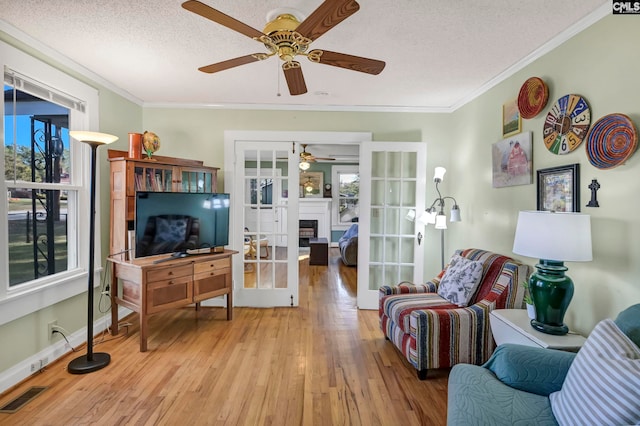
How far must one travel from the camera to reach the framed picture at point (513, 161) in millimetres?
2605

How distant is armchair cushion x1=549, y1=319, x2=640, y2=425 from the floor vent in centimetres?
298

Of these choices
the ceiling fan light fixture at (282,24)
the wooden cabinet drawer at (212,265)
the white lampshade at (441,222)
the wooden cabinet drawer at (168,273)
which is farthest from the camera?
the white lampshade at (441,222)

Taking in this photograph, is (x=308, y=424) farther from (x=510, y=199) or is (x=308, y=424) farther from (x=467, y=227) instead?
(x=467, y=227)

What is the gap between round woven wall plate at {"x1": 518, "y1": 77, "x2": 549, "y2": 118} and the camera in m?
2.41

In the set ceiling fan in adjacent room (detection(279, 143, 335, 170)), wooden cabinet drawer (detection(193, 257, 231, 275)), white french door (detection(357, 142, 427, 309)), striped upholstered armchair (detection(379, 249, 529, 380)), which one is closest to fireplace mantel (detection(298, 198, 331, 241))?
ceiling fan in adjacent room (detection(279, 143, 335, 170))

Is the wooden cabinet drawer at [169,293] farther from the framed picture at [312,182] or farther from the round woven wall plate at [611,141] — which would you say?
the framed picture at [312,182]

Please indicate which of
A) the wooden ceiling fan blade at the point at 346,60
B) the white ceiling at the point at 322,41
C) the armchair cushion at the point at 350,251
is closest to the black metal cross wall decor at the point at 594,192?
the white ceiling at the point at 322,41

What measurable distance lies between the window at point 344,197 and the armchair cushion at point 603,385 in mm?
7384

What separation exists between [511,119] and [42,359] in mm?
4282

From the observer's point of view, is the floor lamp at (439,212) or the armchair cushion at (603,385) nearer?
the armchair cushion at (603,385)

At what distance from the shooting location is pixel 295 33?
1.71 m

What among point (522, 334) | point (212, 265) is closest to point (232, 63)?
point (212, 265)

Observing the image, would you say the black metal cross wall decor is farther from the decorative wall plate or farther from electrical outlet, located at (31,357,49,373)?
electrical outlet, located at (31,357,49,373)

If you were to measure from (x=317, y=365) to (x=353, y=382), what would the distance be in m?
0.36
